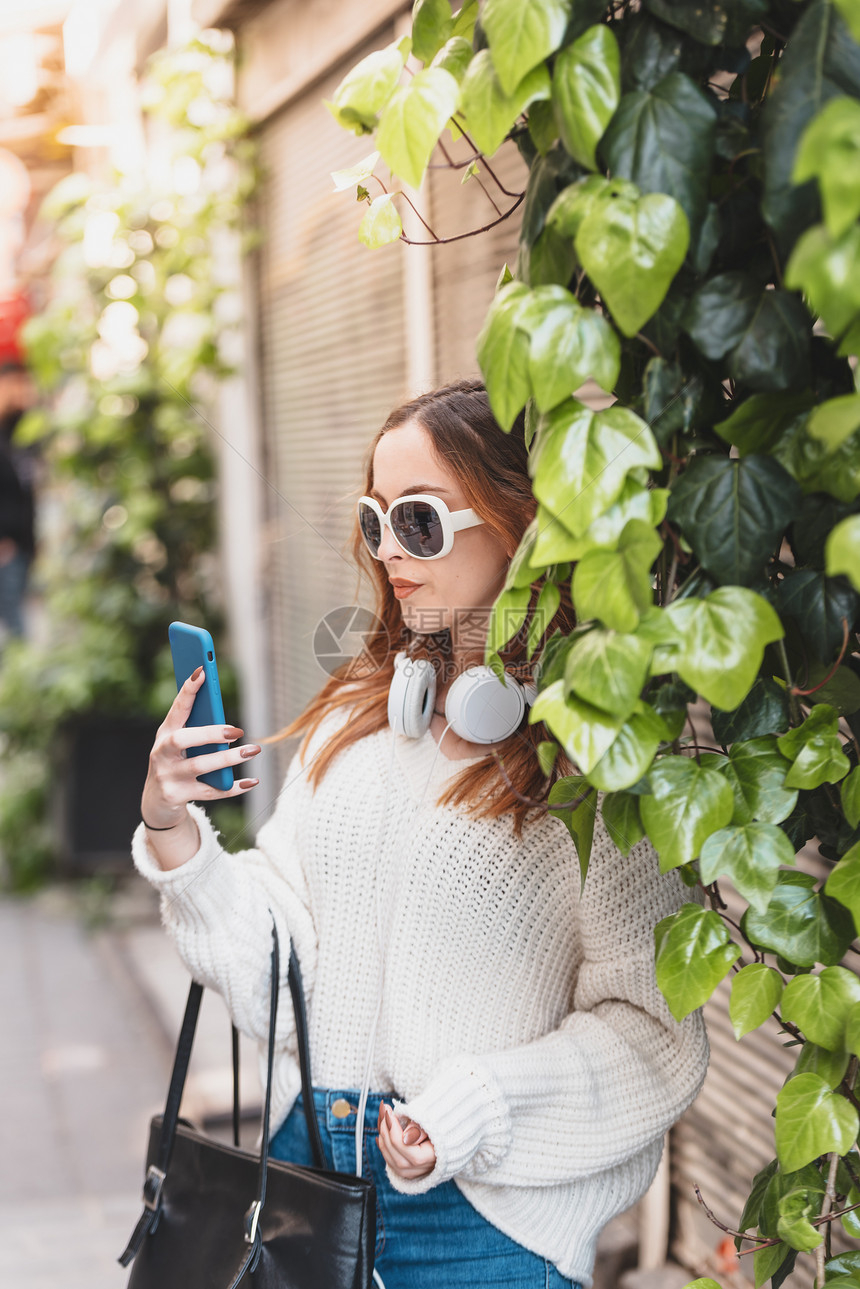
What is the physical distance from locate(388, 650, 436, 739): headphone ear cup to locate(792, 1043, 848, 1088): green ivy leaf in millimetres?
563

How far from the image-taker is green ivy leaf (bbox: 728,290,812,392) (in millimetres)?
840

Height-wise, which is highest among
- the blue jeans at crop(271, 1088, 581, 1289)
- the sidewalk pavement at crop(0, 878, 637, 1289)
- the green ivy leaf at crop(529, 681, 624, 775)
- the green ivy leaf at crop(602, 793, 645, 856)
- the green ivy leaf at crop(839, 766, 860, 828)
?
the green ivy leaf at crop(529, 681, 624, 775)

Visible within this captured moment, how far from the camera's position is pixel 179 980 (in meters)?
4.32

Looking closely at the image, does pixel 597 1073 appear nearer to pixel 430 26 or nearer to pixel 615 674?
pixel 615 674

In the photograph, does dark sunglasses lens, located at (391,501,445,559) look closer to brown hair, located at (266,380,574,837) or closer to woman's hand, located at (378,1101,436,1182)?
brown hair, located at (266,380,574,837)

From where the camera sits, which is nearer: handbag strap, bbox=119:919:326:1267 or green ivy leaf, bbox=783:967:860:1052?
green ivy leaf, bbox=783:967:860:1052

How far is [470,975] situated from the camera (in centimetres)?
141

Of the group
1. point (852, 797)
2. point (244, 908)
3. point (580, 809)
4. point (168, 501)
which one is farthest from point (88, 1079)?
point (852, 797)

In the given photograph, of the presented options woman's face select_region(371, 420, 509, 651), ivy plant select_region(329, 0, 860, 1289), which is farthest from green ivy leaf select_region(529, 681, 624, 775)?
woman's face select_region(371, 420, 509, 651)

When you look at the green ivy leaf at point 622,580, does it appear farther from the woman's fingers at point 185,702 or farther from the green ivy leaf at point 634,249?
the woman's fingers at point 185,702

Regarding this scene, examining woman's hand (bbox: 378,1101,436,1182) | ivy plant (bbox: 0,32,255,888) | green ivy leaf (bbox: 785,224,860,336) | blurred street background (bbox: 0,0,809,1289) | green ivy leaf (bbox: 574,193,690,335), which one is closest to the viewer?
green ivy leaf (bbox: 785,224,860,336)

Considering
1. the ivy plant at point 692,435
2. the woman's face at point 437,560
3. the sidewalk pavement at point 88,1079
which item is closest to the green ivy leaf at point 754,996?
the ivy plant at point 692,435

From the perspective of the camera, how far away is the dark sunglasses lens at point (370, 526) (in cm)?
131

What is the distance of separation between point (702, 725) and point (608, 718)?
1210mm
